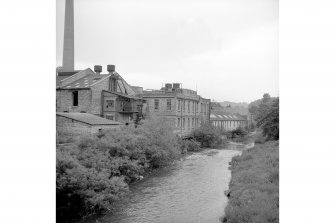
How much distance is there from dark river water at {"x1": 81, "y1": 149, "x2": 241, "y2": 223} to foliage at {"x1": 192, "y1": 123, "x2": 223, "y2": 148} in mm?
6344

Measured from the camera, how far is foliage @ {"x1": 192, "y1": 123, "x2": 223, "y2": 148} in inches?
708

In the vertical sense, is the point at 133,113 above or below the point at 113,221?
above

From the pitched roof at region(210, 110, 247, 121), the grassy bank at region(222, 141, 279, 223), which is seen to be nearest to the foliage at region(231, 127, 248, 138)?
the pitched roof at region(210, 110, 247, 121)

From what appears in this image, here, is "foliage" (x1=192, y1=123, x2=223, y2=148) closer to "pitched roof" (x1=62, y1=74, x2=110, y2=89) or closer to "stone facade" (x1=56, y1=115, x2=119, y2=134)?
"pitched roof" (x1=62, y1=74, x2=110, y2=89)

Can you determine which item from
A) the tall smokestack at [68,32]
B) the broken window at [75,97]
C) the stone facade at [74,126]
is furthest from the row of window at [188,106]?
the tall smokestack at [68,32]

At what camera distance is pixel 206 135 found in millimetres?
17984

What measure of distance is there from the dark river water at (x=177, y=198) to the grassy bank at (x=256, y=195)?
0.34m

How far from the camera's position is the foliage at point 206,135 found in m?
18.0

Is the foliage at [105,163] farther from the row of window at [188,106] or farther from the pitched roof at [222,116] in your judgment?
the pitched roof at [222,116]

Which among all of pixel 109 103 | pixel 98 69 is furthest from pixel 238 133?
pixel 109 103
